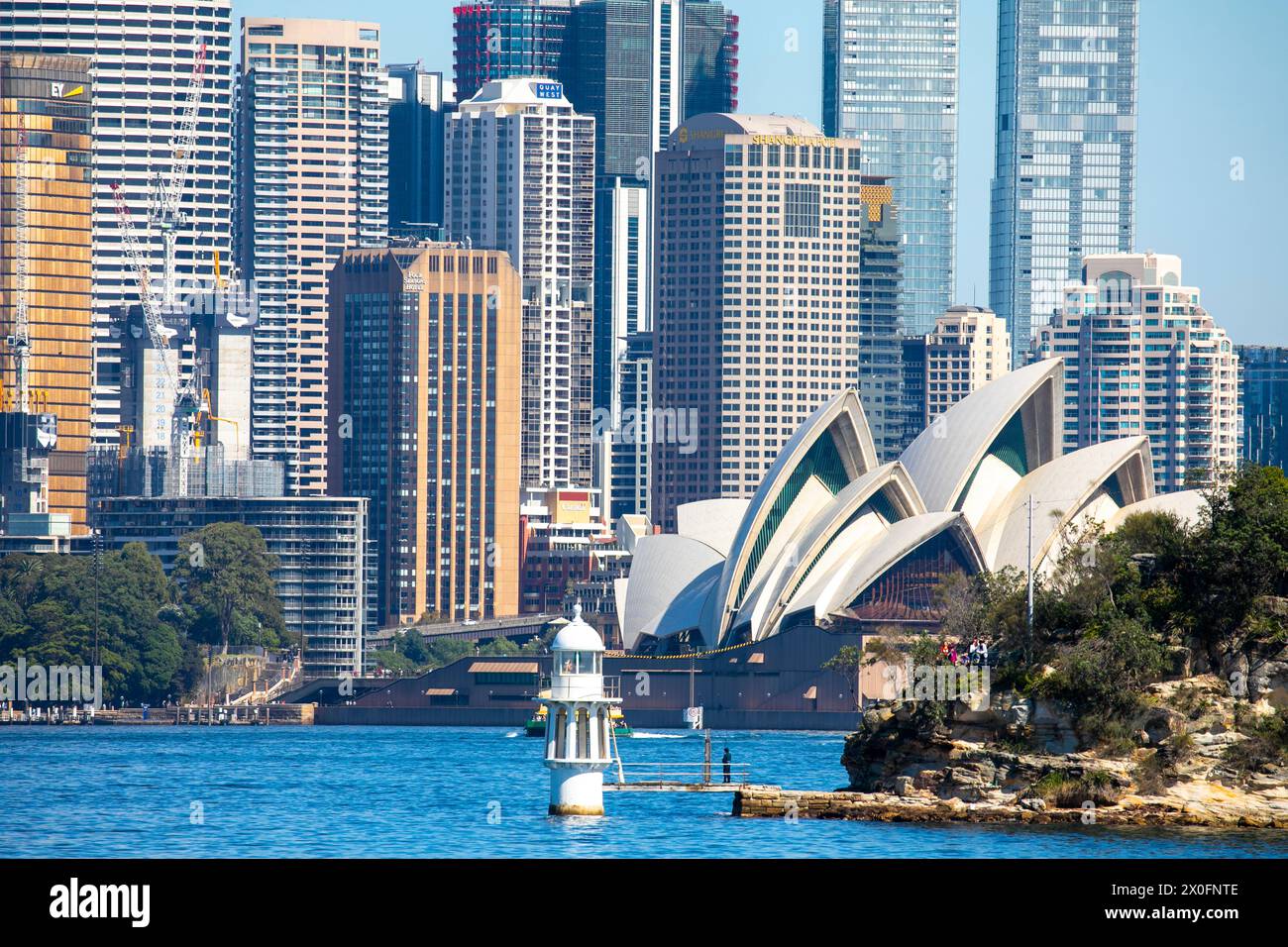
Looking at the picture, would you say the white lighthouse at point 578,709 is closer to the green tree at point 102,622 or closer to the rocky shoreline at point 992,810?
the rocky shoreline at point 992,810

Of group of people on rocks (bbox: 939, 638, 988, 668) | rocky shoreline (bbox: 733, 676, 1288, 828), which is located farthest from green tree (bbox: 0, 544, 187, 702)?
rocky shoreline (bbox: 733, 676, 1288, 828)

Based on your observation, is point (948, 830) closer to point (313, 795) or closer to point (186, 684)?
point (313, 795)
